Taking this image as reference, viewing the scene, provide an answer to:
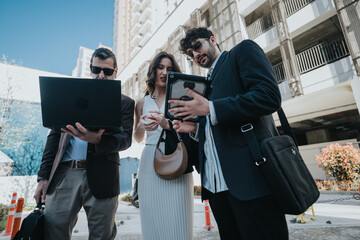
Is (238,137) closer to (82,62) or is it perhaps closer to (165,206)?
(165,206)

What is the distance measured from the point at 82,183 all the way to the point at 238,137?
143 centimetres

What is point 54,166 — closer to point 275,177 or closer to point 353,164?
point 275,177

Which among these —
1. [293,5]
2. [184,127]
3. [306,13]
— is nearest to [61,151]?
[184,127]

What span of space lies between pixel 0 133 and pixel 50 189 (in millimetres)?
15462

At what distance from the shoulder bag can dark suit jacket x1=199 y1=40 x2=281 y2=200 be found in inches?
2.4

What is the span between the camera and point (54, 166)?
1.77 meters

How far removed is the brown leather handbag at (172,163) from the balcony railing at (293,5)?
39.7ft

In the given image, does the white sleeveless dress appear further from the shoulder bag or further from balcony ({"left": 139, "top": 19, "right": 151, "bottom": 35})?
balcony ({"left": 139, "top": 19, "right": 151, "bottom": 35})

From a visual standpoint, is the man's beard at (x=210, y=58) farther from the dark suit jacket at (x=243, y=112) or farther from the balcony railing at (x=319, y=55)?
the balcony railing at (x=319, y=55)

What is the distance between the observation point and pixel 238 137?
3.88ft

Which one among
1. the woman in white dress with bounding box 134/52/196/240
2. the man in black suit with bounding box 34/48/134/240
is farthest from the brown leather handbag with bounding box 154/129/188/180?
the man in black suit with bounding box 34/48/134/240

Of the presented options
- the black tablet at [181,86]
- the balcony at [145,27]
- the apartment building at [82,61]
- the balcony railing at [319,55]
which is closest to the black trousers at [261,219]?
the black tablet at [181,86]

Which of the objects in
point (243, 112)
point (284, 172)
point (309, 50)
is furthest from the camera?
point (309, 50)

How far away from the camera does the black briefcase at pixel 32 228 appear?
1.48 m
